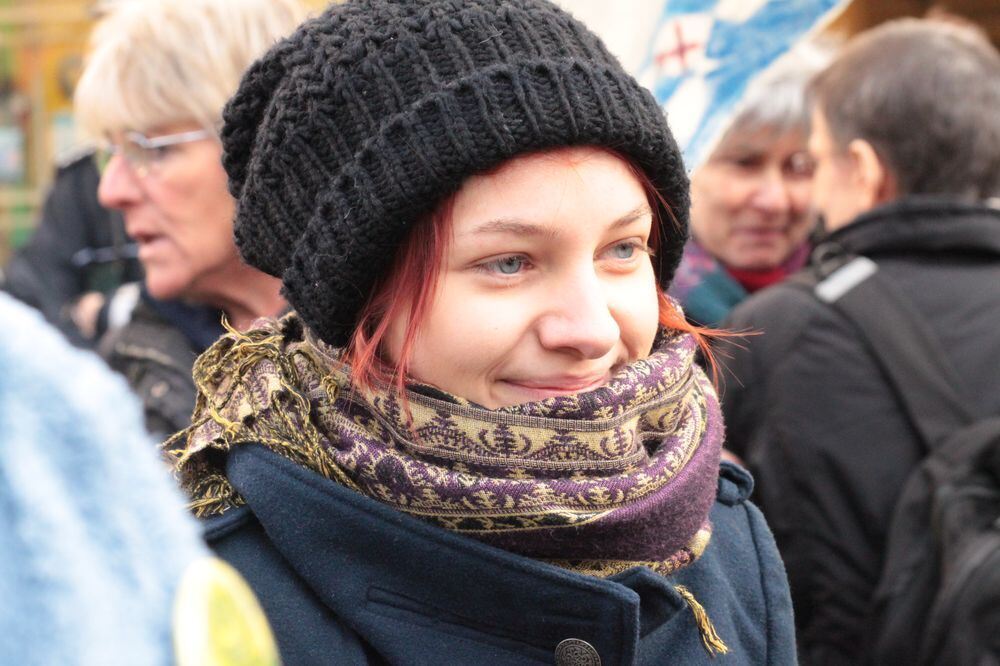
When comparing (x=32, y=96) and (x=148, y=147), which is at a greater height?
(x=148, y=147)

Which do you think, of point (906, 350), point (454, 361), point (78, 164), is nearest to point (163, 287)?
point (454, 361)

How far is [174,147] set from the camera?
2.52m

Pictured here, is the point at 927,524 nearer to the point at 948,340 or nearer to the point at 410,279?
the point at 948,340

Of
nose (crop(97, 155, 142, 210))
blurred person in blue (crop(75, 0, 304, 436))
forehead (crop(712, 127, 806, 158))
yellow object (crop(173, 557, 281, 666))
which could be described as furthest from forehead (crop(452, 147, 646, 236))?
forehead (crop(712, 127, 806, 158))

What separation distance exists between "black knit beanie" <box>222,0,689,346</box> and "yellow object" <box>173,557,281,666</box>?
920mm

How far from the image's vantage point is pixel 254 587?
1.47m

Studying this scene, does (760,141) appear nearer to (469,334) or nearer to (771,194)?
(771,194)

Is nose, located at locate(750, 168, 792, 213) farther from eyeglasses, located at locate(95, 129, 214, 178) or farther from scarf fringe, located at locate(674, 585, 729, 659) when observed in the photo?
scarf fringe, located at locate(674, 585, 729, 659)

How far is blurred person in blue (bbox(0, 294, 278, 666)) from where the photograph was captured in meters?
0.48

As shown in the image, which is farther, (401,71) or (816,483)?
(816,483)

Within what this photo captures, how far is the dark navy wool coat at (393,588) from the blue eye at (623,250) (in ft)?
1.43

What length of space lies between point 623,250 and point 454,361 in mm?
300

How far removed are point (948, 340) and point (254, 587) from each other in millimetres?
1880

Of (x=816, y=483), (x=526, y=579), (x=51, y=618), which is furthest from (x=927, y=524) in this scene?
(x=51, y=618)
